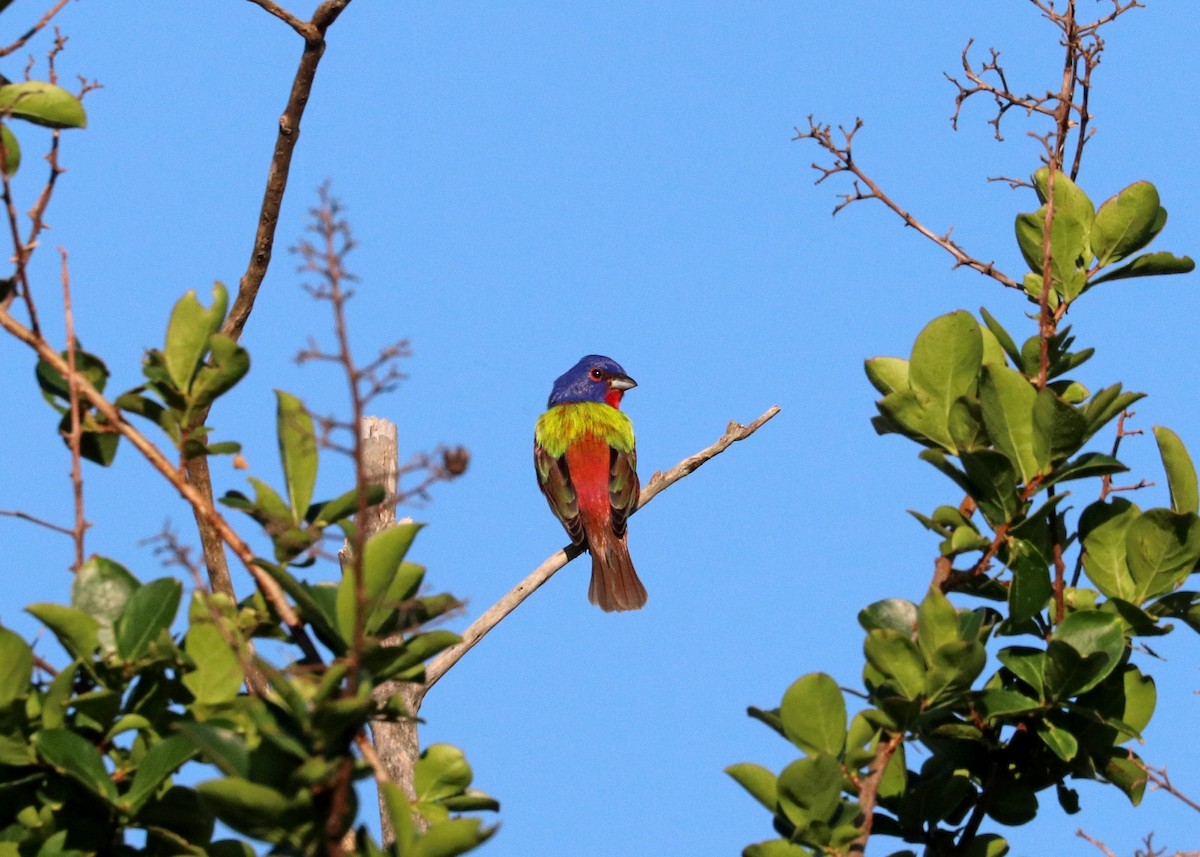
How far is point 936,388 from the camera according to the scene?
2.59 m

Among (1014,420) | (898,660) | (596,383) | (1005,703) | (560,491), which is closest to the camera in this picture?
(898,660)

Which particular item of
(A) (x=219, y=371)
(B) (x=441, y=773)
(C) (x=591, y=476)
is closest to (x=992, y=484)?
(B) (x=441, y=773)

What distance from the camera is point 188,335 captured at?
7.67 feet

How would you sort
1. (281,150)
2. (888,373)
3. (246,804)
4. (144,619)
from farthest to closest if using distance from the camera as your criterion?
(281,150), (888,373), (144,619), (246,804)

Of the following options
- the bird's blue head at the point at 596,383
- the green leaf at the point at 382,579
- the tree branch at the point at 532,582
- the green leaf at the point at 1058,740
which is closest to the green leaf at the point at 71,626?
the green leaf at the point at 382,579

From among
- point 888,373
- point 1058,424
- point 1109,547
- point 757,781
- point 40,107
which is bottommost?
point 757,781

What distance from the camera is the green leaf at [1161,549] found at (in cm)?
246

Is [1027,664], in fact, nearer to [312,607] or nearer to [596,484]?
[312,607]

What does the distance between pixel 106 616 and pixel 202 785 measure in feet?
2.15

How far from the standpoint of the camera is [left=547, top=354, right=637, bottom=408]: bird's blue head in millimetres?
11297

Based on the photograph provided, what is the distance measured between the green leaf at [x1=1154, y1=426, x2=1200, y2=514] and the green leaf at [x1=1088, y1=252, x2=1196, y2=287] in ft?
1.43

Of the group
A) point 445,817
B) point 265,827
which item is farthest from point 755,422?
point 265,827

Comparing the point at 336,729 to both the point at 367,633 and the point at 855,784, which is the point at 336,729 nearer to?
the point at 367,633

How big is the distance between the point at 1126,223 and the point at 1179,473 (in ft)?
1.83
